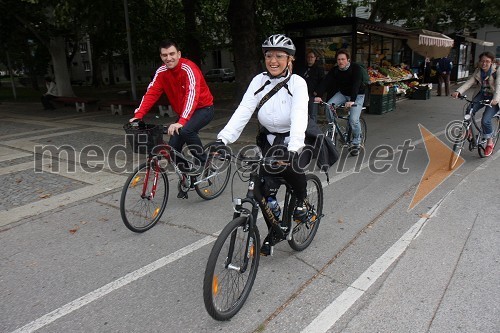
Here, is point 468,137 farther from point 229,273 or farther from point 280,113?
point 229,273

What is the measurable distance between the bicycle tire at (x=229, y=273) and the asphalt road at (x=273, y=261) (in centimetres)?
12

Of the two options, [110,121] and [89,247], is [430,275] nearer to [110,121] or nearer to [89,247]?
[89,247]

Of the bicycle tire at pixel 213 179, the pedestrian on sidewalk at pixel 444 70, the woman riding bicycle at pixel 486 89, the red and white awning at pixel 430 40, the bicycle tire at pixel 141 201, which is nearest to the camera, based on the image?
the bicycle tire at pixel 141 201

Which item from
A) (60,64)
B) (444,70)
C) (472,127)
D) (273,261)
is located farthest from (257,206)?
(60,64)

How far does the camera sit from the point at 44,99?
16188 mm

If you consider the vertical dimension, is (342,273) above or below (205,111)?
Answer: below

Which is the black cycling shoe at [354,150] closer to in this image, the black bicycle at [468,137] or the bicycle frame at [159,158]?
the black bicycle at [468,137]

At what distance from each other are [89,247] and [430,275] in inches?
127

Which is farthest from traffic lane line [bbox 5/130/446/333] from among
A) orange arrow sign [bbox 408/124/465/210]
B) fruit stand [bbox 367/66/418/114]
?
fruit stand [bbox 367/66/418/114]

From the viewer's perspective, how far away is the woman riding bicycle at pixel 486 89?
6531 mm

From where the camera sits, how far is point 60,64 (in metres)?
17.7

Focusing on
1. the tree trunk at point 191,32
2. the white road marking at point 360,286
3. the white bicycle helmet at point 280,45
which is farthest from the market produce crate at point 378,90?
the white bicycle helmet at point 280,45

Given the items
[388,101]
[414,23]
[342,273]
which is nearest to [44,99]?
[388,101]

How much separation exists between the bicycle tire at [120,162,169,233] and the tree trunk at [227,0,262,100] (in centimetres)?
803
